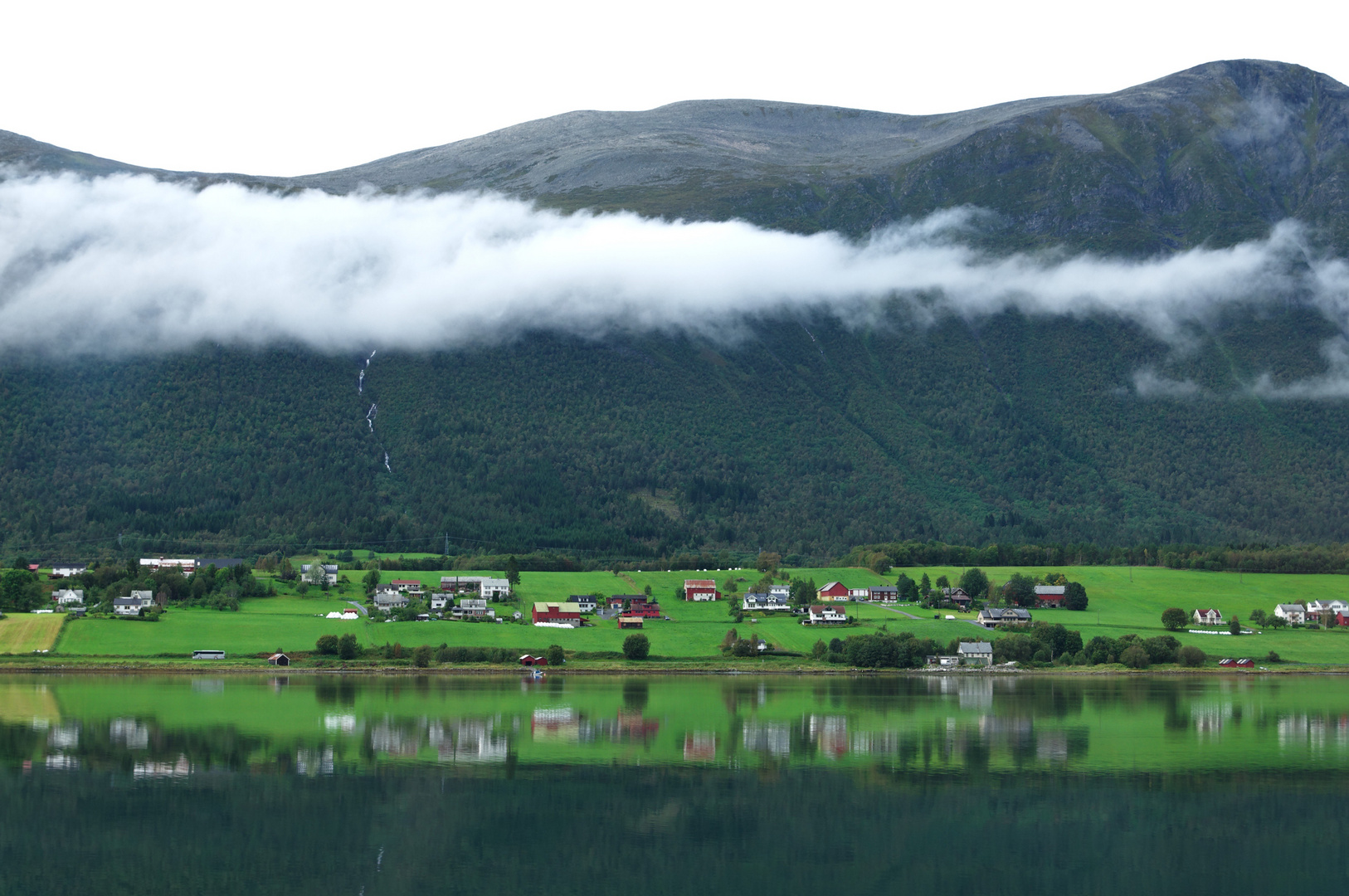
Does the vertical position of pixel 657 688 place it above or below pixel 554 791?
below

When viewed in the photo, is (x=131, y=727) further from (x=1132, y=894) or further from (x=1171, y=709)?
(x=1171, y=709)

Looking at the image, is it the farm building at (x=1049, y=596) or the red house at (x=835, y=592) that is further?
the farm building at (x=1049, y=596)

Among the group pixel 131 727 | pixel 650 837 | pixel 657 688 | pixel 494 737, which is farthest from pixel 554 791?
pixel 657 688

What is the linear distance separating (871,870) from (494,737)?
27.6 m

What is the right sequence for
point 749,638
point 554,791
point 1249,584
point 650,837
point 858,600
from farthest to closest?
point 1249,584, point 858,600, point 749,638, point 554,791, point 650,837

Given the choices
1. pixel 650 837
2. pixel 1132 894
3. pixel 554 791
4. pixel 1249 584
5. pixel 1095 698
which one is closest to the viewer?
pixel 1132 894

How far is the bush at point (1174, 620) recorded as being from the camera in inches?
5044

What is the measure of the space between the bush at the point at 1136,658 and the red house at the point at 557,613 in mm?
46505

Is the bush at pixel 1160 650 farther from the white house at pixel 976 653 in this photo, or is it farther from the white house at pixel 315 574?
the white house at pixel 315 574

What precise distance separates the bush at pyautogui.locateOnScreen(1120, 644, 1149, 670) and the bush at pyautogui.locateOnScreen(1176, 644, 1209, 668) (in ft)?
9.90

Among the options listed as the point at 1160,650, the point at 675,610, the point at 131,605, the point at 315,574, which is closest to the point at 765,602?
the point at 675,610

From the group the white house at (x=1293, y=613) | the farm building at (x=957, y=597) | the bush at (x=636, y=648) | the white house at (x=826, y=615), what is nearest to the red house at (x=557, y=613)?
the bush at (x=636, y=648)

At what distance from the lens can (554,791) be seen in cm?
5369

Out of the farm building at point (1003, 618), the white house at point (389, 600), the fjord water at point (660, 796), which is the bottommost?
Result: the farm building at point (1003, 618)
